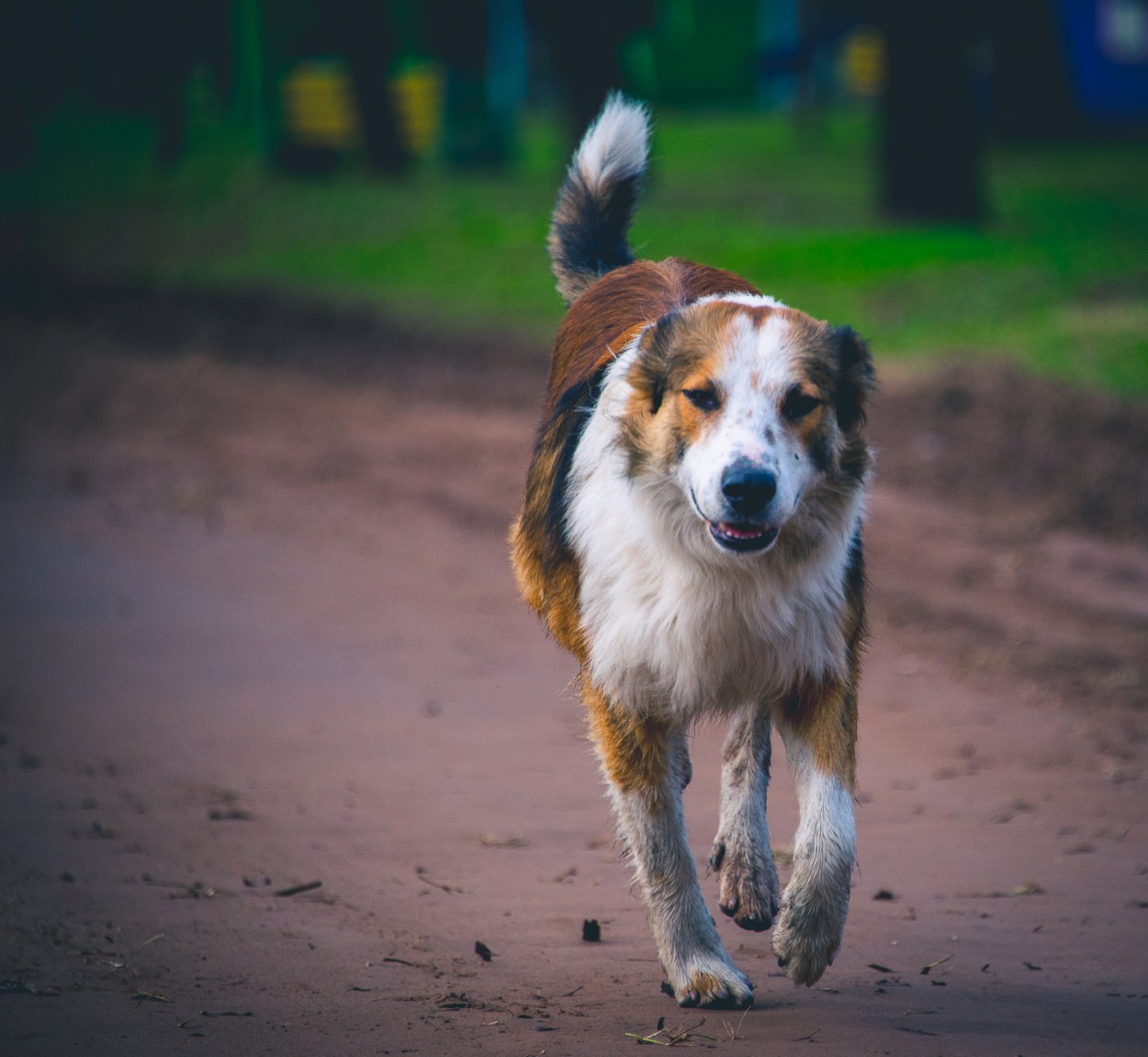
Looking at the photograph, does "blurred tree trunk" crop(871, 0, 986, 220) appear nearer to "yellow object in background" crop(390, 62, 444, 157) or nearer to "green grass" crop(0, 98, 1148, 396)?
"green grass" crop(0, 98, 1148, 396)

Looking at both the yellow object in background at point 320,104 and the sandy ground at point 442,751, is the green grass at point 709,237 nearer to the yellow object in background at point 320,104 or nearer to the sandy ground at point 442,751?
the yellow object in background at point 320,104

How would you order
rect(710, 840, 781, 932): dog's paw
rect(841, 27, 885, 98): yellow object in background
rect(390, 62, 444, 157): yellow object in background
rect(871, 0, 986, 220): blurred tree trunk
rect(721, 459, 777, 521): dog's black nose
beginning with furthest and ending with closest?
rect(841, 27, 885, 98): yellow object in background → rect(390, 62, 444, 157): yellow object in background → rect(871, 0, 986, 220): blurred tree trunk → rect(710, 840, 781, 932): dog's paw → rect(721, 459, 777, 521): dog's black nose

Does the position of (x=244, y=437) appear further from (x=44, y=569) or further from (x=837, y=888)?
(x=837, y=888)

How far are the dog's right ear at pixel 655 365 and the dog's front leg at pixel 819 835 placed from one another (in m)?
0.92

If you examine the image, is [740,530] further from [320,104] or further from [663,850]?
[320,104]

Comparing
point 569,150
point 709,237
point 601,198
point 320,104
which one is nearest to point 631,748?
point 601,198

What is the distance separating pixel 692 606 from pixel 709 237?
48.1 ft

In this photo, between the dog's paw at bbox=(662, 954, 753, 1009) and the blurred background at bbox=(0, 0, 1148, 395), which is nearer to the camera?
the dog's paw at bbox=(662, 954, 753, 1009)

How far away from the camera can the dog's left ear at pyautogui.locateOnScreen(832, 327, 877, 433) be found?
13.9 ft

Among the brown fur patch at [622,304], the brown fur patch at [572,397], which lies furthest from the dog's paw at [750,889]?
the brown fur patch at [622,304]

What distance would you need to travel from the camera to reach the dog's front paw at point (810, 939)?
161 inches

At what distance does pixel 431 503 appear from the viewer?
10898mm

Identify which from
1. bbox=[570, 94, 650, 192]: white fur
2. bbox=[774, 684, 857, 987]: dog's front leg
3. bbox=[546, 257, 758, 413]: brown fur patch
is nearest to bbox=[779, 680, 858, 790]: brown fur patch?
bbox=[774, 684, 857, 987]: dog's front leg

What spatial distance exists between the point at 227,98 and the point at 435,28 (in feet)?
21.8
